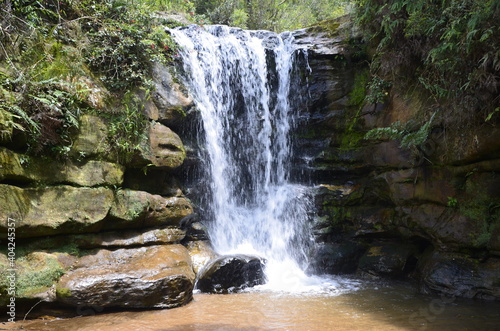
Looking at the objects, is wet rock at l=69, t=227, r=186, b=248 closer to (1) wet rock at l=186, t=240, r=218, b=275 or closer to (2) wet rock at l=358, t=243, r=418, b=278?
(1) wet rock at l=186, t=240, r=218, b=275

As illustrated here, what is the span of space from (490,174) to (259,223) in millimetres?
5387

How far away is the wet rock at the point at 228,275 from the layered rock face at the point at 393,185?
2161mm

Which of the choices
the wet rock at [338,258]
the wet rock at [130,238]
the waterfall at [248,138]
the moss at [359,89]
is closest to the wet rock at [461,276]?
the wet rock at [338,258]

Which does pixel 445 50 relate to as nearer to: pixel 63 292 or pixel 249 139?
pixel 249 139

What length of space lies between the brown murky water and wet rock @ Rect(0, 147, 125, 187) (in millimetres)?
2385

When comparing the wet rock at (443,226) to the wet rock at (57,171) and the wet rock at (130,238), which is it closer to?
the wet rock at (130,238)

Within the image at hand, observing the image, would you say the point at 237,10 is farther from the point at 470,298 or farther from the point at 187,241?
the point at 470,298

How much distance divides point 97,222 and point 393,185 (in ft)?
21.3

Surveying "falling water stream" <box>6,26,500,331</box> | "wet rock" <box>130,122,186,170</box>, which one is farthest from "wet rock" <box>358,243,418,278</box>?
"wet rock" <box>130,122,186,170</box>

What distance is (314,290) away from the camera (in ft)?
23.2

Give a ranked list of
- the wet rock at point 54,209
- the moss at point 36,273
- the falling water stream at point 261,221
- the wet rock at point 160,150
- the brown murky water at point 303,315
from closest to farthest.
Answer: the brown murky water at point 303,315
the falling water stream at point 261,221
the moss at point 36,273
the wet rock at point 54,209
the wet rock at point 160,150

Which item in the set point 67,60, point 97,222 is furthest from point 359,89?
point 97,222

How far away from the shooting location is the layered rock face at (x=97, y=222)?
18.5 ft

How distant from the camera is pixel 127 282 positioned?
5.75 meters
